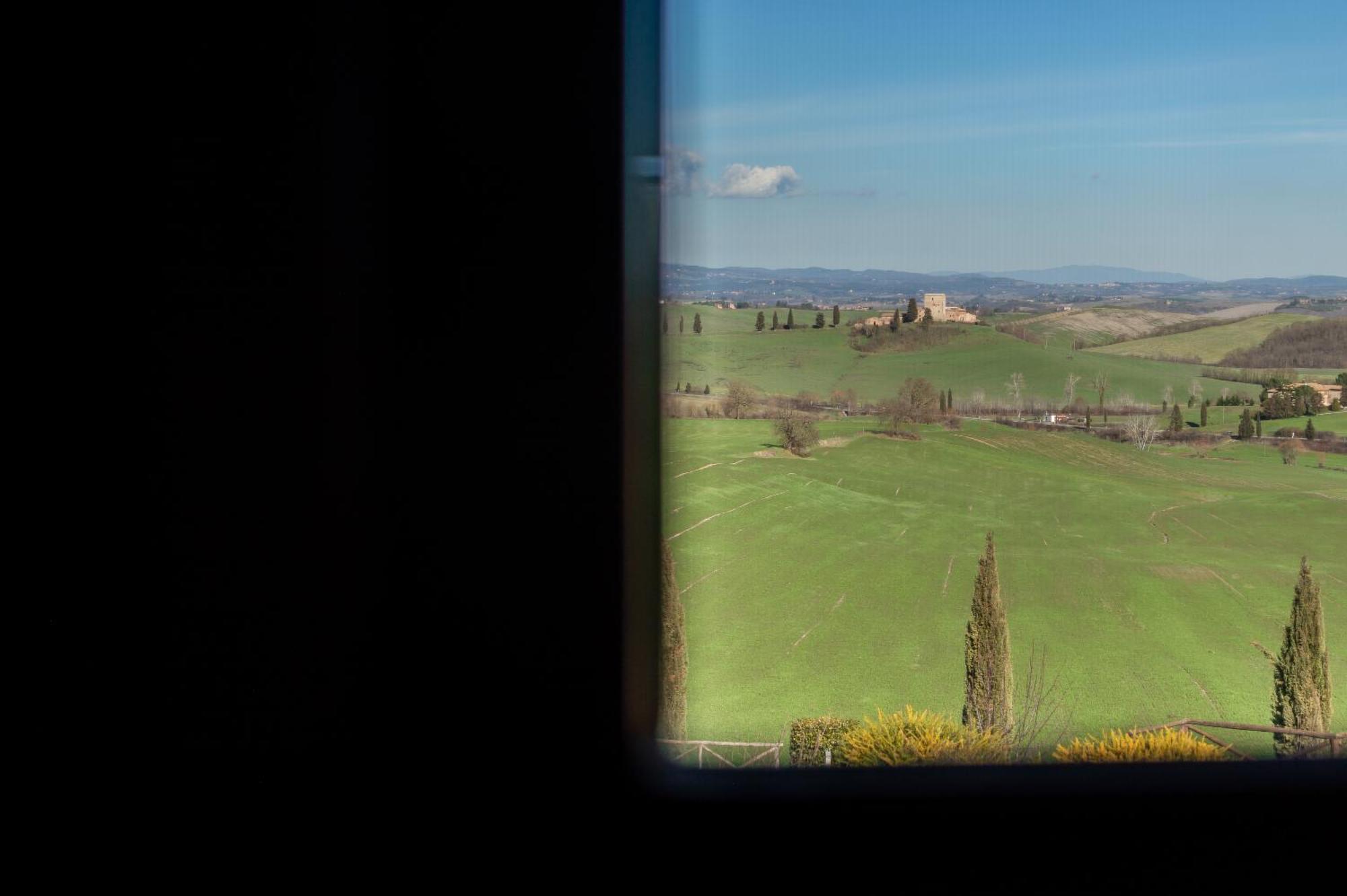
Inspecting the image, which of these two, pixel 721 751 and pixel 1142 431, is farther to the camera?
pixel 1142 431

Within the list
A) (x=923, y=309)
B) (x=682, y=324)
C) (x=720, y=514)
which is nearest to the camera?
(x=682, y=324)

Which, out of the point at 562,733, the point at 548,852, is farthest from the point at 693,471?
the point at 548,852

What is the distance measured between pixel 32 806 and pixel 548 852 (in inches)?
37.0

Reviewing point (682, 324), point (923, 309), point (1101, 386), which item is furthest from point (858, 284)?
point (1101, 386)

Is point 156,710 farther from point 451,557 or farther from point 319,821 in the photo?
point 451,557

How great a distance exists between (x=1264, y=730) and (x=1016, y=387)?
3.15 ft

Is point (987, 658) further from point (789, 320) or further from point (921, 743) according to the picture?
point (789, 320)

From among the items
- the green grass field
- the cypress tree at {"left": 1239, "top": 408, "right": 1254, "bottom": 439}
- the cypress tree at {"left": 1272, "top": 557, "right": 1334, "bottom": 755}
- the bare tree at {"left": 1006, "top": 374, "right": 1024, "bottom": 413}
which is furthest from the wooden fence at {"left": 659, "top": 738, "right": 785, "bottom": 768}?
the cypress tree at {"left": 1239, "top": 408, "right": 1254, "bottom": 439}

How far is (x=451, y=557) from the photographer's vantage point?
2.08 meters

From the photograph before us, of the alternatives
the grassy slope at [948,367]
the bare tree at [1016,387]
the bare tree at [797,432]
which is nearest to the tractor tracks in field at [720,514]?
the bare tree at [797,432]

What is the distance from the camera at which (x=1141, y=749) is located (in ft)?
7.27

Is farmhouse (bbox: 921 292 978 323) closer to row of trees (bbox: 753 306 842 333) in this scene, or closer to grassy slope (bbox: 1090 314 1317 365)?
row of trees (bbox: 753 306 842 333)

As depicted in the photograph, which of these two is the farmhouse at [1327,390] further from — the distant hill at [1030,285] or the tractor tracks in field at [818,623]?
the tractor tracks in field at [818,623]

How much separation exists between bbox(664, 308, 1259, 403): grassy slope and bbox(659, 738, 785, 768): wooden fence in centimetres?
84
